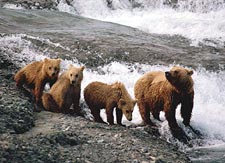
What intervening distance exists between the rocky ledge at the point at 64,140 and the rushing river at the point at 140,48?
1.45 meters

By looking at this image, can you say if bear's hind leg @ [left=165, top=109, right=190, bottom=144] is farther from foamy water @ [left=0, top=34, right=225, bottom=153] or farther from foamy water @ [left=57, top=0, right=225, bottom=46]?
foamy water @ [left=57, top=0, right=225, bottom=46]

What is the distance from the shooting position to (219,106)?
12.9m

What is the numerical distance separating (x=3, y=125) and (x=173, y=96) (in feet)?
11.5

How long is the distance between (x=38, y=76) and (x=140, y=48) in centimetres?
736

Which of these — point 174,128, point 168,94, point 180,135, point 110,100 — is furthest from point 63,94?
point 180,135

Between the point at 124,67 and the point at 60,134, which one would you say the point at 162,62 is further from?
the point at 60,134

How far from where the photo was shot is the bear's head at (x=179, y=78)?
10.0 meters

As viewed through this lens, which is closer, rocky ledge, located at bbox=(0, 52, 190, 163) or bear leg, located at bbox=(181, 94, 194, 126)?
rocky ledge, located at bbox=(0, 52, 190, 163)

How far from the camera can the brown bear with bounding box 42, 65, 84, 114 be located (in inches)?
386

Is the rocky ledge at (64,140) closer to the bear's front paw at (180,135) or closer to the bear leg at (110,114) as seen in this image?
the bear leg at (110,114)

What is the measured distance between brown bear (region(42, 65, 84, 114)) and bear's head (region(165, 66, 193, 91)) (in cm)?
158

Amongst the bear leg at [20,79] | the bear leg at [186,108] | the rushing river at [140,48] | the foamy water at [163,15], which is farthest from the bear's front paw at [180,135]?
the foamy water at [163,15]

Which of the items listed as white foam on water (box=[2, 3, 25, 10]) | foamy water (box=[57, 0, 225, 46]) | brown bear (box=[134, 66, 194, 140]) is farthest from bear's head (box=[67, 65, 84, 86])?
white foam on water (box=[2, 3, 25, 10])

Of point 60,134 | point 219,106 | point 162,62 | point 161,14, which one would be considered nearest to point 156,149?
point 60,134
